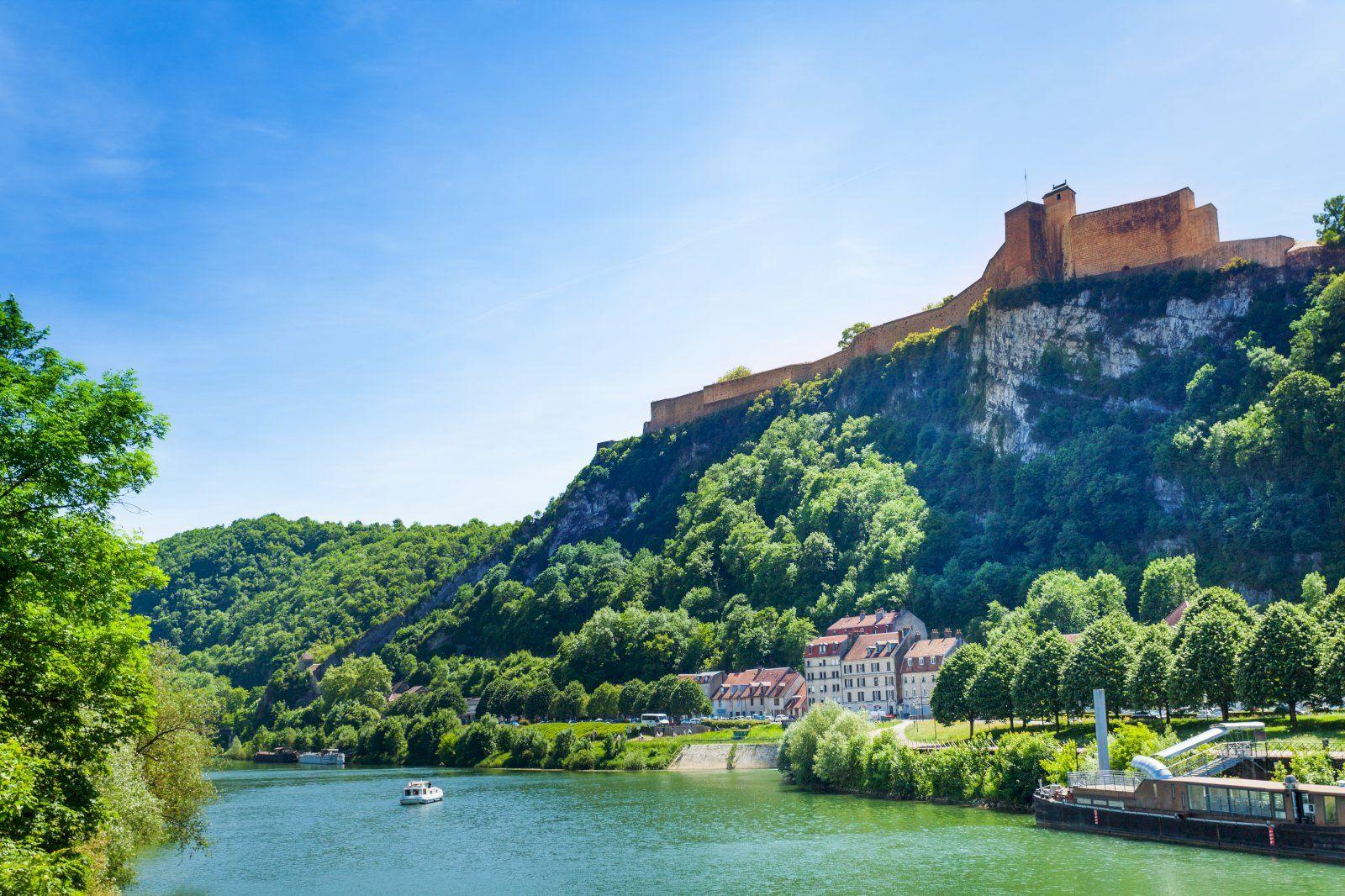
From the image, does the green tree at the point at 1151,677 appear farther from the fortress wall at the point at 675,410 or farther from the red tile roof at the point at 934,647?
the fortress wall at the point at 675,410

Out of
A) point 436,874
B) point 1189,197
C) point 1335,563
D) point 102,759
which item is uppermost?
point 1189,197

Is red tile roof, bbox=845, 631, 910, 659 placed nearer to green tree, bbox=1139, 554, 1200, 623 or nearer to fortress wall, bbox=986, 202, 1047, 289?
green tree, bbox=1139, 554, 1200, 623

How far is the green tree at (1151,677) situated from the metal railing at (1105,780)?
11.3 meters

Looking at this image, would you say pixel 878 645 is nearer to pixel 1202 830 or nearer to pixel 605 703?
pixel 605 703

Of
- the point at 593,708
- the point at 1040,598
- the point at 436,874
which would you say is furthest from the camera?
the point at 593,708

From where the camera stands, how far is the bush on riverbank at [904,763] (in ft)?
174

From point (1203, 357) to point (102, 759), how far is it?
97.3 m

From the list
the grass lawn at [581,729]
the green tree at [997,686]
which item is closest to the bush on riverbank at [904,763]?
the green tree at [997,686]

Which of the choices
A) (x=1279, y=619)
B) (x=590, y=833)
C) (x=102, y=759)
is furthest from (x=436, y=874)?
(x=1279, y=619)

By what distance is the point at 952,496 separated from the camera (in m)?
116

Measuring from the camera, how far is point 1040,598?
3396 inches

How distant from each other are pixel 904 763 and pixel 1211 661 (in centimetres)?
1644

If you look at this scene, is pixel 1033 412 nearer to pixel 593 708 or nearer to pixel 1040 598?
pixel 1040 598

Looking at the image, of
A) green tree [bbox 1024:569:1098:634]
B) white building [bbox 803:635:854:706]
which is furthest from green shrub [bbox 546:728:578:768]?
green tree [bbox 1024:569:1098:634]
